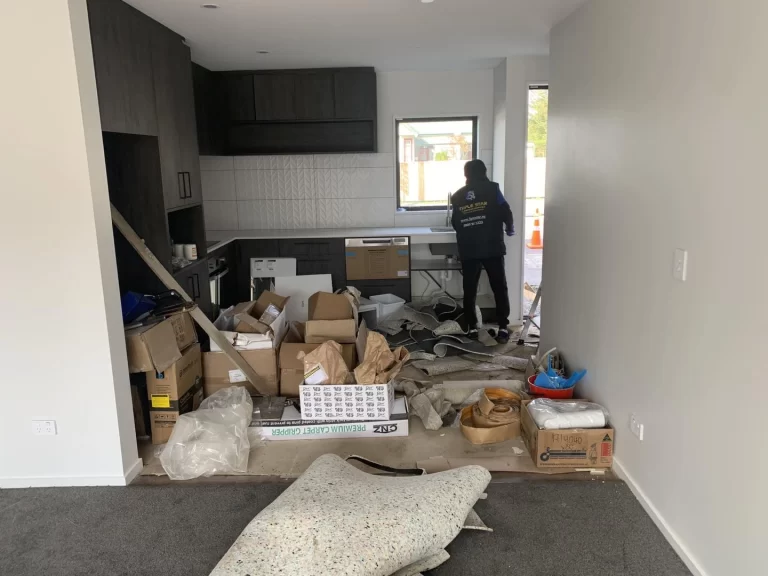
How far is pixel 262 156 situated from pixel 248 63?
43.1 inches

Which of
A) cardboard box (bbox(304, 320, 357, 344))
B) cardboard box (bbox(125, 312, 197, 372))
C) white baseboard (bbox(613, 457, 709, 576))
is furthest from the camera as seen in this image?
cardboard box (bbox(304, 320, 357, 344))

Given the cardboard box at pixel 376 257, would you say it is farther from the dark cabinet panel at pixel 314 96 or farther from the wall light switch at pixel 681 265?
the wall light switch at pixel 681 265

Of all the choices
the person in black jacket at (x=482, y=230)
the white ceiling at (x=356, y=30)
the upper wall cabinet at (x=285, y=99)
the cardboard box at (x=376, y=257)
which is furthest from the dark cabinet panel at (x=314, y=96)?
the person in black jacket at (x=482, y=230)

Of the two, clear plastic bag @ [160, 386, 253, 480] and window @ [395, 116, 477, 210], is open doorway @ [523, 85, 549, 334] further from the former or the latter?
clear plastic bag @ [160, 386, 253, 480]

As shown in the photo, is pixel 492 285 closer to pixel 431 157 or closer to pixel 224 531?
pixel 431 157

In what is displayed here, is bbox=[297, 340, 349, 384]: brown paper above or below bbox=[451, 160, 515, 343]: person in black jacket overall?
below

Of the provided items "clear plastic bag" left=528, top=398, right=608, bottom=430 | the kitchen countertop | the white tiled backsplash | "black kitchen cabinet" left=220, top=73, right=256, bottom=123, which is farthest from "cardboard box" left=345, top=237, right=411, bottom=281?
"clear plastic bag" left=528, top=398, right=608, bottom=430

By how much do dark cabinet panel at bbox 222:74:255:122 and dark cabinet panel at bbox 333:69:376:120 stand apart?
0.79 metres

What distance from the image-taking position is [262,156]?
612 cm

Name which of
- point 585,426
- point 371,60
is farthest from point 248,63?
point 585,426

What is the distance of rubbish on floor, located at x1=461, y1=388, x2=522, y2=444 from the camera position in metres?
3.30

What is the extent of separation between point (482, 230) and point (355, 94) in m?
1.75

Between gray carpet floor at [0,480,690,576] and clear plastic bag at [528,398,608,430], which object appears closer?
gray carpet floor at [0,480,690,576]

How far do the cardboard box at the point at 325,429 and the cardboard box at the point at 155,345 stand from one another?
61 centimetres
